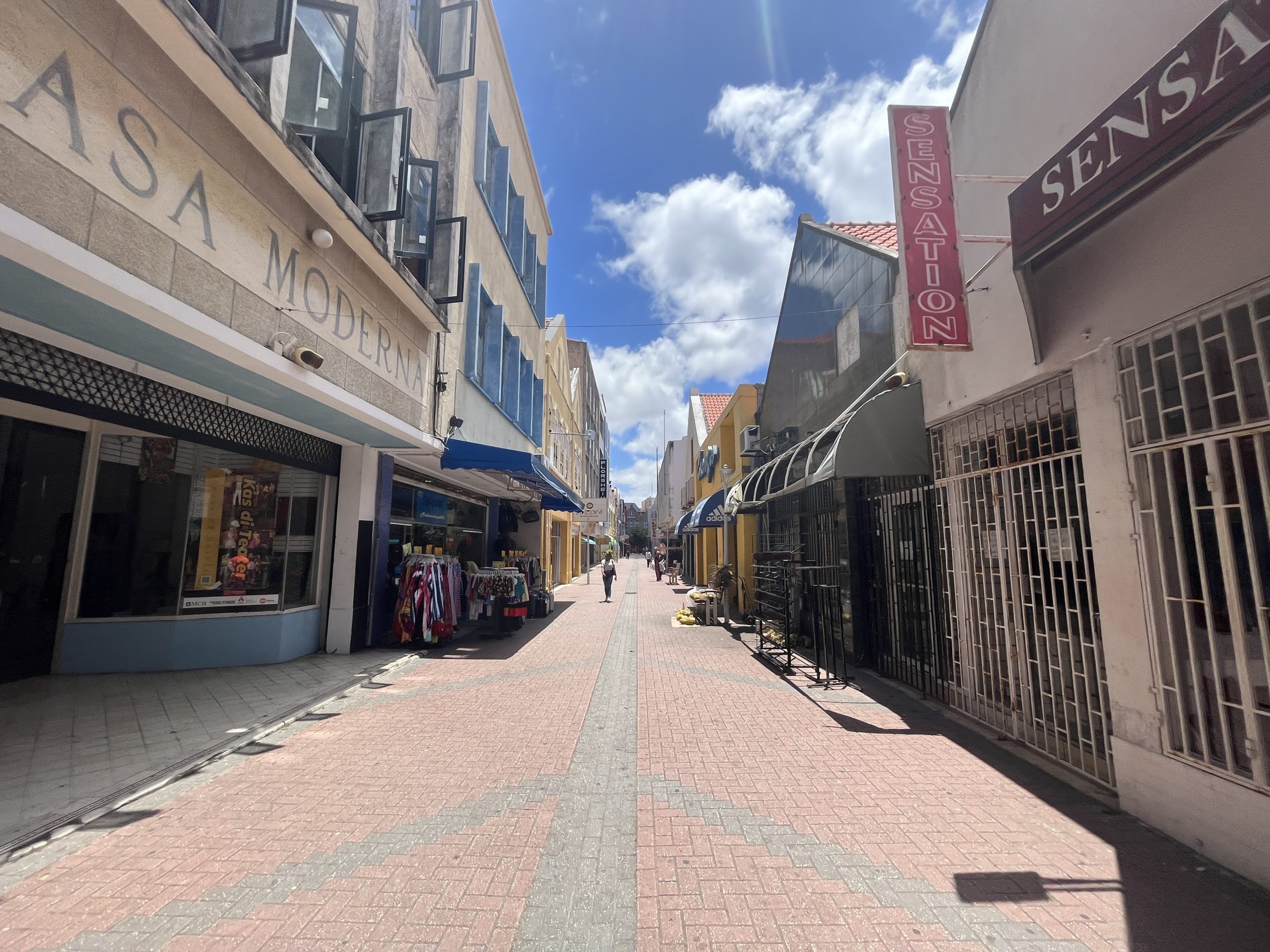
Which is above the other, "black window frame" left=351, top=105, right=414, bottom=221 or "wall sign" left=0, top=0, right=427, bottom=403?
"black window frame" left=351, top=105, right=414, bottom=221

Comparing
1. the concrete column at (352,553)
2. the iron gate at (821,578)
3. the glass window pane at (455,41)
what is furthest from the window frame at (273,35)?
the iron gate at (821,578)

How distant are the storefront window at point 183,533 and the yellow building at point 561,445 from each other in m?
9.92

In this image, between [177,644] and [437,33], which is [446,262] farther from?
[177,644]

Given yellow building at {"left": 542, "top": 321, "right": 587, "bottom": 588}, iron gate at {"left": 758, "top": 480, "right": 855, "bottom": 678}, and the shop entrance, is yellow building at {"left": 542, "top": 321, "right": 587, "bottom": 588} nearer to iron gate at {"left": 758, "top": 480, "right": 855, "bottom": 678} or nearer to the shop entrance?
iron gate at {"left": 758, "top": 480, "right": 855, "bottom": 678}

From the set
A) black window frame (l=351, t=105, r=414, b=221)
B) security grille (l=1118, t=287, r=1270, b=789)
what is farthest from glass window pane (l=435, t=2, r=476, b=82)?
security grille (l=1118, t=287, r=1270, b=789)

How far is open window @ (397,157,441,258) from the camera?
785cm

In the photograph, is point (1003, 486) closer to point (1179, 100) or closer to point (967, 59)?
point (1179, 100)

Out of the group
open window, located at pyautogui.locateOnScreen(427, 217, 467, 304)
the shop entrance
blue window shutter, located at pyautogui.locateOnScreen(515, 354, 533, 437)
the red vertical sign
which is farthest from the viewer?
blue window shutter, located at pyautogui.locateOnScreen(515, 354, 533, 437)

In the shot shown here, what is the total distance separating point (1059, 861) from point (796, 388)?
8952mm

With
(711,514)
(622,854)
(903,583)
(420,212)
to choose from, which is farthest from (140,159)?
(711,514)

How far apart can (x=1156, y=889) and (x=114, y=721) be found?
774cm

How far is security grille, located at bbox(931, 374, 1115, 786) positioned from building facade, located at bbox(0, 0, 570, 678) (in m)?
6.65

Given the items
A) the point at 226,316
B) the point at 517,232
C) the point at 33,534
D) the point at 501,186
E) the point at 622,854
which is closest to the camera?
the point at 622,854

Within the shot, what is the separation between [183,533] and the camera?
23.2 ft
